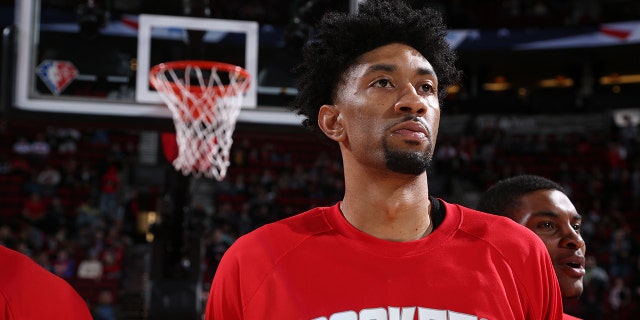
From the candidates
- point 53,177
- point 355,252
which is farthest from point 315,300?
point 53,177

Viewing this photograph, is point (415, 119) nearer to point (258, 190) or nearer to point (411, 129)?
point (411, 129)

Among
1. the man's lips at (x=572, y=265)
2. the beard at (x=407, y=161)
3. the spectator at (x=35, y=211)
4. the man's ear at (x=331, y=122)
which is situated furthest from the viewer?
the spectator at (x=35, y=211)

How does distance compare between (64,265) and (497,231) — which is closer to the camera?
(497,231)

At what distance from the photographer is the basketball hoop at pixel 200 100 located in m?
4.81

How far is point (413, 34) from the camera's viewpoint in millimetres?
2404

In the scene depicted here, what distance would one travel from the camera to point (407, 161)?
214 cm

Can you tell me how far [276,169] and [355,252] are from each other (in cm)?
1257

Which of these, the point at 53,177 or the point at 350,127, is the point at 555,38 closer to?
the point at 53,177

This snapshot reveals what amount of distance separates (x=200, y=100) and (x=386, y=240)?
9.46ft

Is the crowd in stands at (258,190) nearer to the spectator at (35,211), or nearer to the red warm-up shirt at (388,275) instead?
the spectator at (35,211)

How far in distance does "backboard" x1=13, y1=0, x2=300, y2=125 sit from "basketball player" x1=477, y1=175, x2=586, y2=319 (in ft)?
6.98

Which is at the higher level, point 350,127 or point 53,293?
point 350,127

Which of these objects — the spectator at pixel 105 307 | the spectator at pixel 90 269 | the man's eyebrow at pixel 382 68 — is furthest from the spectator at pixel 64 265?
the man's eyebrow at pixel 382 68

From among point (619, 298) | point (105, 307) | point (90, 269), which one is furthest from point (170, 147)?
point (619, 298)
